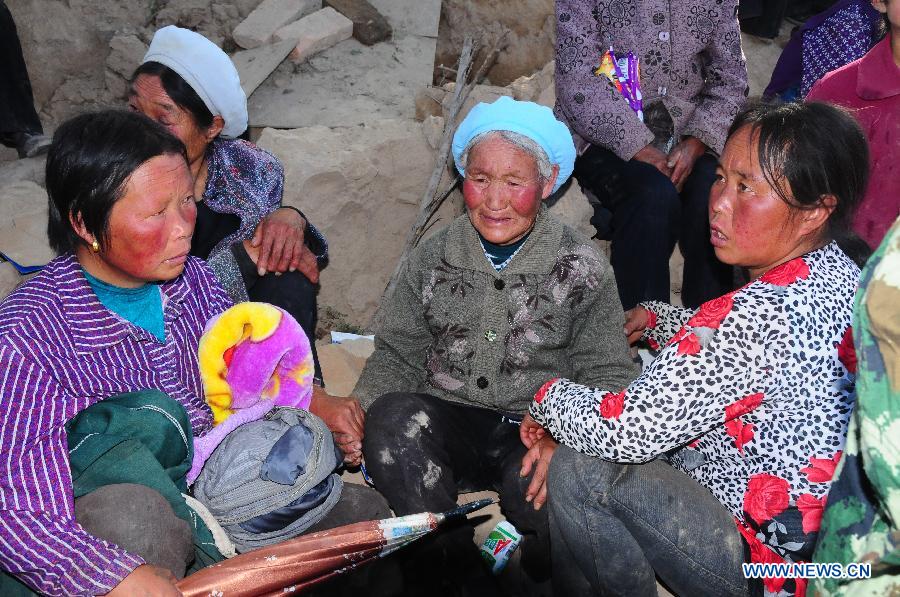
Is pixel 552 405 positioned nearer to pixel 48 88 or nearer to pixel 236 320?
pixel 236 320

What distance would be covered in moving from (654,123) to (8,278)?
3.04 meters

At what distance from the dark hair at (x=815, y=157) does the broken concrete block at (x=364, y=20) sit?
13.5 ft

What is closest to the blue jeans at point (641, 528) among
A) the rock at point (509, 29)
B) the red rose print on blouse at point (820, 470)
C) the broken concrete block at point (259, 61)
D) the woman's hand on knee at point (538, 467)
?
the woman's hand on knee at point (538, 467)

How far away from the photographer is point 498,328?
286 centimetres

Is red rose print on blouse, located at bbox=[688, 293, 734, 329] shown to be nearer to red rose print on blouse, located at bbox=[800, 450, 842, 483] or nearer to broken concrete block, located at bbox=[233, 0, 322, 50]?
red rose print on blouse, located at bbox=[800, 450, 842, 483]

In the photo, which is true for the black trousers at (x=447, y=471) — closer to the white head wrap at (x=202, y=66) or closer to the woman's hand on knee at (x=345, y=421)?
the woman's hand on knee at (x=345, y=421)

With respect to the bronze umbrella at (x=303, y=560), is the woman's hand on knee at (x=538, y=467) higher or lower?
lower

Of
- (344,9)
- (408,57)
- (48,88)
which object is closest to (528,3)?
(408,57)

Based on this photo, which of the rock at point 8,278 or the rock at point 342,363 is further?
the rock at point 342,363

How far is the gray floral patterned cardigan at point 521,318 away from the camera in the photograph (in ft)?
9.37

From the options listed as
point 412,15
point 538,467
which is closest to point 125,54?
point 412,15

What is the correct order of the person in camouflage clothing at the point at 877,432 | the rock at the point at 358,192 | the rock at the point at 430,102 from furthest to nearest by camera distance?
the rock at the point at 430,102
the rock at the point at 358,192
the person in camouflage clothing at the point at 877,432

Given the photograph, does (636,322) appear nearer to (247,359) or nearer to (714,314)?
(714,314)

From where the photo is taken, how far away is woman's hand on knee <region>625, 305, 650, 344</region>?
10.2ft
